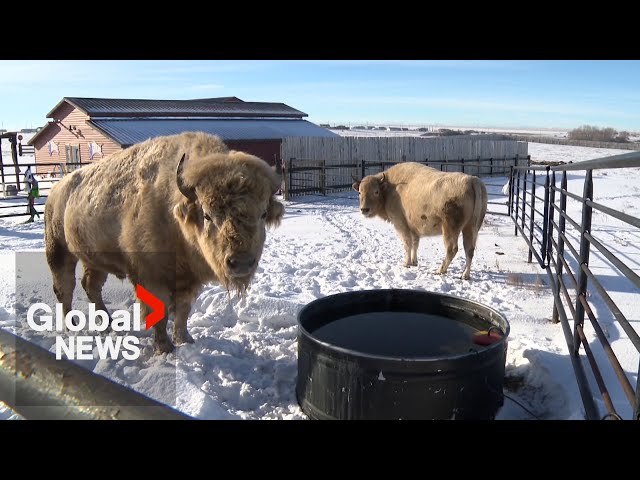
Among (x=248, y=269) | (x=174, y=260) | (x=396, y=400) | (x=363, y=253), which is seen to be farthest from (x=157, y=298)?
(x=363, y=253)

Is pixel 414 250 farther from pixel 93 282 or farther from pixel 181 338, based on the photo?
pixel 93 282

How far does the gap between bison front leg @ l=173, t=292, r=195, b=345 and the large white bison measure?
11mm

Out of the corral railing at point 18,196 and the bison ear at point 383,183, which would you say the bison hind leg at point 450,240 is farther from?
the corral railing at point 18,196

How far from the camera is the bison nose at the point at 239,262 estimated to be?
3697mm

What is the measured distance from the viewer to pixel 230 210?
3.85 m

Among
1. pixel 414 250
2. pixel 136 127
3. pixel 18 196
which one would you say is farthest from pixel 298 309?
pixel 136 127

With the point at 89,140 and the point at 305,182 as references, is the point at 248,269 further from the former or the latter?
the point at 89,140

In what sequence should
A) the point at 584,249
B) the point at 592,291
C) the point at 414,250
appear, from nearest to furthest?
the point at 584,249, the point at 592,291, the point at 414,250

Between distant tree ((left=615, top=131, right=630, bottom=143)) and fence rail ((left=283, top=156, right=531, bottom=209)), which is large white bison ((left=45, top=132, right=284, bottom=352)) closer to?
fence rail ((left=283, top=156, right=531, bottom=209))

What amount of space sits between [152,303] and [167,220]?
93 cm

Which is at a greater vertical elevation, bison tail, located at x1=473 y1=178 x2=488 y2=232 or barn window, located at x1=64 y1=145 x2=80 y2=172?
barn window, located at x1=64 y1=145 x2=80 y2=172

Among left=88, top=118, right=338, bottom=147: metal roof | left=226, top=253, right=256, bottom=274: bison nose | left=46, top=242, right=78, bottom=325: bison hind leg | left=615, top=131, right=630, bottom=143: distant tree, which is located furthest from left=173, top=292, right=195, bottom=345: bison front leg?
left=615, top=131, right=630, bottom=143: distant tree

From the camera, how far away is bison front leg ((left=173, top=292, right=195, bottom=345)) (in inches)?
195

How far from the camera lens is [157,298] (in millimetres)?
4836
